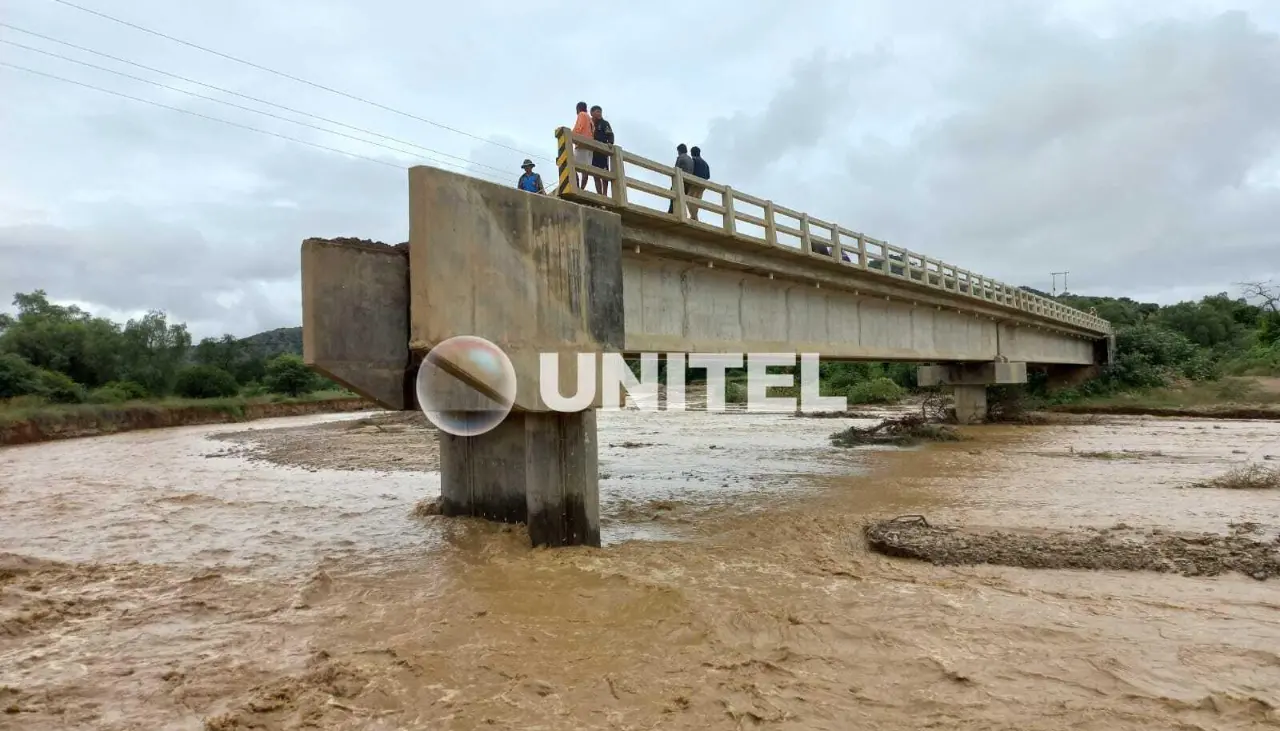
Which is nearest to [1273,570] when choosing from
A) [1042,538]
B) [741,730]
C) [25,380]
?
[1042,538]

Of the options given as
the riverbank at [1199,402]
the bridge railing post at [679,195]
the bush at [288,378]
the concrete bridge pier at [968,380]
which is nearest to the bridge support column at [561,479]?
the bridge railing post at [679,195]

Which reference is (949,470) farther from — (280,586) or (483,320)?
(280,586)

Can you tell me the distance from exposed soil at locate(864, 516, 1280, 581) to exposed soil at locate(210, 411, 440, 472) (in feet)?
41.0

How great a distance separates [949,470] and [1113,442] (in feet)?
33.0

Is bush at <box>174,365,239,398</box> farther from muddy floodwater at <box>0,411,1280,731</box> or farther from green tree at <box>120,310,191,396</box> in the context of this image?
muddy floodwater at <box>0,411,1280,731</box>

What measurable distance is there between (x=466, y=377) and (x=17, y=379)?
50.0 m

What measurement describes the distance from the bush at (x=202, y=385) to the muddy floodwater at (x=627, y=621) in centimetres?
4985

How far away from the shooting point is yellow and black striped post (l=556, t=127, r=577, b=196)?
9.38 m

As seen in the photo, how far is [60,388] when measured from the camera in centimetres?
4525

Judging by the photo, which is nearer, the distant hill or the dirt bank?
the dirt bank

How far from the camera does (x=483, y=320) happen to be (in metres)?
8.19

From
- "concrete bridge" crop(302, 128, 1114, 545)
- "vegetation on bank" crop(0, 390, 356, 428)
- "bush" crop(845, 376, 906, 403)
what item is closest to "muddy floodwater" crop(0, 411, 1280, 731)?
"concrete bridge" crop(302, 128, 1114, 545)

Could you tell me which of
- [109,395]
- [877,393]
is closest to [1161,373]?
[877,393]

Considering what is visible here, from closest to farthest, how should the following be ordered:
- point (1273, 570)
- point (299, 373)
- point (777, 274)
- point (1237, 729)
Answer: point (1237, 729) < point (1273, 570) < point (777, 274) < point (299, 373)
